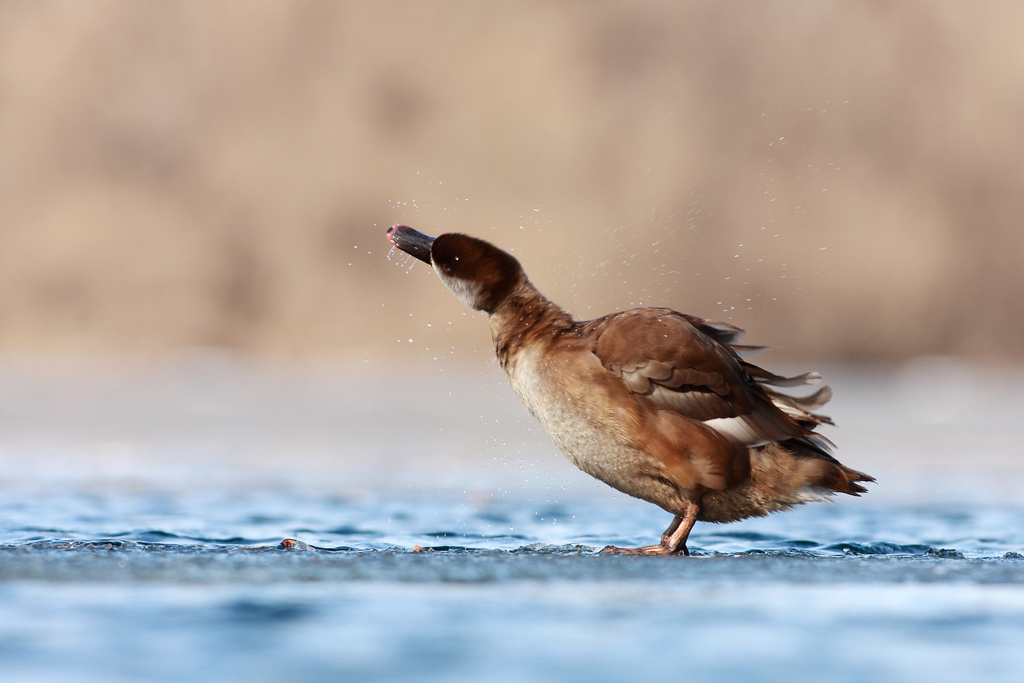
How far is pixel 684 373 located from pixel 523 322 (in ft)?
2.42

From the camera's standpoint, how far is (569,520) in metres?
6.56

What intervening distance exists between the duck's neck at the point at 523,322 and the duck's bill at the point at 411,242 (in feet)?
1.35

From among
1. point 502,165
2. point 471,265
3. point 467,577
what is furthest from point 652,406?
point 502,165

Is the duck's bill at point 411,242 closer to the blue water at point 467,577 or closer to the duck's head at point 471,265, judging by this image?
the duck's head at point 471,265

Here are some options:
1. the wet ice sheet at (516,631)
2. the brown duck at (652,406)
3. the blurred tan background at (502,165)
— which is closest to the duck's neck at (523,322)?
the brown duck at (652,406)

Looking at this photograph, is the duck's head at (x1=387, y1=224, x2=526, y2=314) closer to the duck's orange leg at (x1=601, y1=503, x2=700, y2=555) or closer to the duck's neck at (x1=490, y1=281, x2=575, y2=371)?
the duck's neck at (x1=490, y1=281, x2=575, y2=371)

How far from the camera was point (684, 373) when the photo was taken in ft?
16.2

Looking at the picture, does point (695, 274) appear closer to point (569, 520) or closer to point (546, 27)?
point (546, 27)

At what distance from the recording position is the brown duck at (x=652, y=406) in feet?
16.0

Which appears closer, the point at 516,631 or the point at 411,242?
the point at 516,631

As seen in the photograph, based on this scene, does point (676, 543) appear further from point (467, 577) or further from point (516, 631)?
point (516, 631)

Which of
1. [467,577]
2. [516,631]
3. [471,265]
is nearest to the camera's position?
[516,631]

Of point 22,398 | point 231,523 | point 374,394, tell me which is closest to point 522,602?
point 231,523

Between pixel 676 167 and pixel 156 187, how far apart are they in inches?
693
